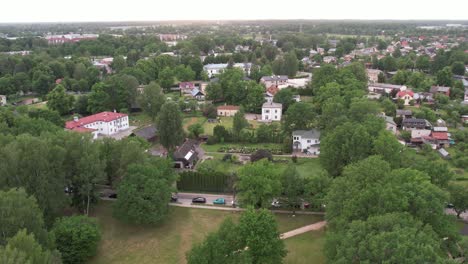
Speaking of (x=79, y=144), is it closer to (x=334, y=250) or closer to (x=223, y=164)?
(x=223, y=164)

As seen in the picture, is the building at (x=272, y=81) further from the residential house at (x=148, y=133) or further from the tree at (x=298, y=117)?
the residential house at (x=148, y=133)

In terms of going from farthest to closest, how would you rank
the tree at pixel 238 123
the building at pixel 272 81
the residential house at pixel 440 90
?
the building at pixel 272 81, the residential house at pixel 440 90, the tree at pixel 238 123

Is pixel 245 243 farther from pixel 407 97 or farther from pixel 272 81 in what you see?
pixel 272 81

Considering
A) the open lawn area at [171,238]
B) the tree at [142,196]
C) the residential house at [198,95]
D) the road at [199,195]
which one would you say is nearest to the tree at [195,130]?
the road at [199,195]

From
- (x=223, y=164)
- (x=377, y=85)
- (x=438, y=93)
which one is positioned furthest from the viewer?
(x=377, y=85)

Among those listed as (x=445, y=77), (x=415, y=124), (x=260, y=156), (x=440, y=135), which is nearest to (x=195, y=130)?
(x=260, y=156)

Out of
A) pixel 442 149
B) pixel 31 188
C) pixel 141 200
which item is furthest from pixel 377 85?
pixel 31 188
